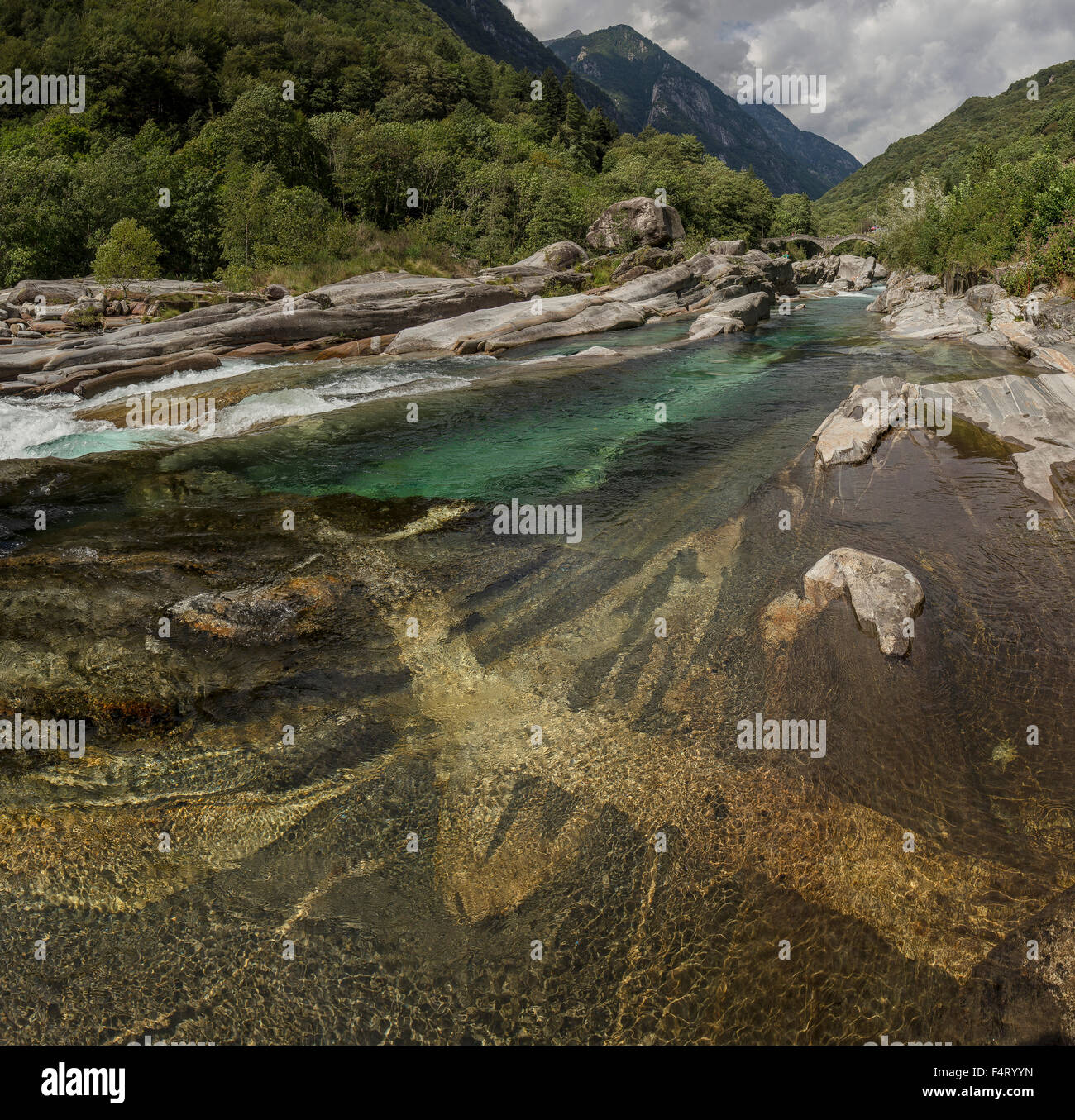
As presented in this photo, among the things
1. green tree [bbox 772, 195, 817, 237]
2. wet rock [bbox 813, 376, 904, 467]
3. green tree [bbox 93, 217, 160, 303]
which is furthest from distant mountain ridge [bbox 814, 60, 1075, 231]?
green tree [bbox 93, 217, 160, 303]

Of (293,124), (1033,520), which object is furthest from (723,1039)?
(293,124)

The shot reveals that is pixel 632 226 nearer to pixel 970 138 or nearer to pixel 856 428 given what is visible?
pixel 856 428

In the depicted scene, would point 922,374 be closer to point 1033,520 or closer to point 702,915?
point 1033,520

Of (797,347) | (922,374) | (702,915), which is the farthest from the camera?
(797,347)

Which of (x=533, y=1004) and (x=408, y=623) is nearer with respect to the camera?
(x=533, y=1004)

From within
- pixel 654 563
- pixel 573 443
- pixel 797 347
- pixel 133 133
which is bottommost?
pixel 654 563

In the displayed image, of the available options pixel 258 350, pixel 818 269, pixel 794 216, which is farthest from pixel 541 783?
pixel 794 216
